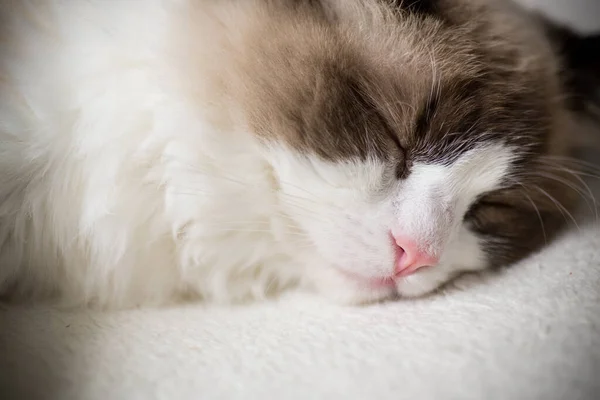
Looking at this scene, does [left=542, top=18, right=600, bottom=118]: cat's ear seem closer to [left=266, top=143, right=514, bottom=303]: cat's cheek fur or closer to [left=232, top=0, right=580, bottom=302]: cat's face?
[left=232, top=0, right=580, bottom=302]: cat's face

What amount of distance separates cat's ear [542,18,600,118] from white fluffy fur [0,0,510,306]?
50cm

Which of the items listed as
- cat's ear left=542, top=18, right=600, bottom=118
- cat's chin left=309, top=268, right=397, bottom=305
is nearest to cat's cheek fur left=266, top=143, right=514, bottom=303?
cat's chin left=309, top=268, right=397, bottom=305

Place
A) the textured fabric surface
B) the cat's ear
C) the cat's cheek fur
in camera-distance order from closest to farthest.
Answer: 1. the textured fabric surface
2. the cat's cheek fur
3. the cat's ear

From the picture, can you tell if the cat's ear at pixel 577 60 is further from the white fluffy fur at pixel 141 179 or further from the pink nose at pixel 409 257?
the pink nose at pixel 409 257

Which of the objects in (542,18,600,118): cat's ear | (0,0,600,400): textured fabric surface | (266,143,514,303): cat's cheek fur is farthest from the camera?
(542,18,600,118): cat's ear

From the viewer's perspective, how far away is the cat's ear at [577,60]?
136 cm

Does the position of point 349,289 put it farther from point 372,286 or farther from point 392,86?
point 392,86

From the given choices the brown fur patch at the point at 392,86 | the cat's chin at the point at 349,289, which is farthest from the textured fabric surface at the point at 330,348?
the brown fur patch at the point at 392,86

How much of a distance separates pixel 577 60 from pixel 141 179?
3.44 feet

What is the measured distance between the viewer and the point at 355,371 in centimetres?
80

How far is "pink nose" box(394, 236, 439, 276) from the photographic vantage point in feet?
3.07

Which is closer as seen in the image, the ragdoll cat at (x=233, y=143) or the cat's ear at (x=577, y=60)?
the ragdoll cat at (x=233, y=143)

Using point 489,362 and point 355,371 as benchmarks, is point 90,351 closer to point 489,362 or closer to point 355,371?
point 355,371

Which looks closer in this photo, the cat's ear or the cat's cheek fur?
the cat's cheek fur
